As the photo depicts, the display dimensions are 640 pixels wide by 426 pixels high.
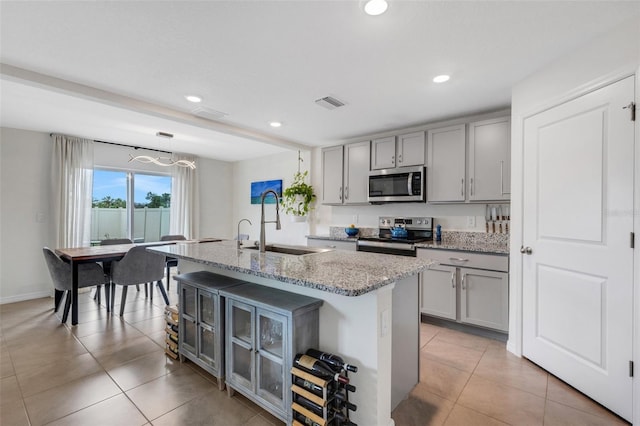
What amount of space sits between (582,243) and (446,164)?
1.60m

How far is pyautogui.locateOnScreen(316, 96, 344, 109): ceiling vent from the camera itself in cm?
291

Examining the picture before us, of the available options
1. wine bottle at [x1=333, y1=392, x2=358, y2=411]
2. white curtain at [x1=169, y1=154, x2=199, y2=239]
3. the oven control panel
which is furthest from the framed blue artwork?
wine bottle at [x1=333, y1=392, x2=358, y2=411]

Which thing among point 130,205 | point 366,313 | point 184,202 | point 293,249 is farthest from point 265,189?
point 366,313

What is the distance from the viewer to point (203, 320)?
211cm

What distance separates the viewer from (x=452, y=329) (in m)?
3.13

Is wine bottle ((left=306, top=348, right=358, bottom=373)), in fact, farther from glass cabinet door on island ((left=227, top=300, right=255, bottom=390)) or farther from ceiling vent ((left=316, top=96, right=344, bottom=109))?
ceiling vent ((left=316, top=96, right=344, bottom=109))

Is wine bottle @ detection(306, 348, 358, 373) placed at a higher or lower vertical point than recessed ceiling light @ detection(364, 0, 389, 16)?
lower

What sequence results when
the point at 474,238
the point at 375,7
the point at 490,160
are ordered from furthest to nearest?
the point at 474,238 < the point at 490,160 < the point at 375,7

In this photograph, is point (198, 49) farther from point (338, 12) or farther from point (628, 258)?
point (628, 258)

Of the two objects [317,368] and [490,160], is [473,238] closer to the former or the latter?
[490,160]

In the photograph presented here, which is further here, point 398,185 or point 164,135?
point 164,135

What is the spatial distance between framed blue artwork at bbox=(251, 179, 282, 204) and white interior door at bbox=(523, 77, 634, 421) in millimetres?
4104

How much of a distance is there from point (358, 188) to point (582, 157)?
8.11 ft

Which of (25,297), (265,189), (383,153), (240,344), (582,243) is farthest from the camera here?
(265,189)
